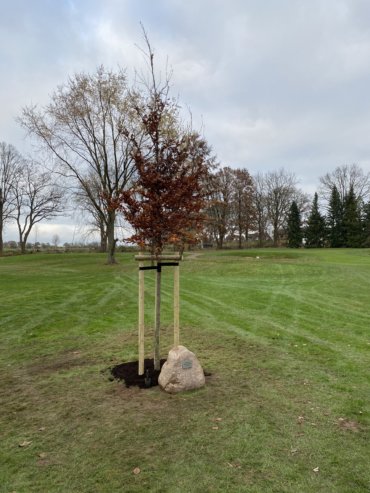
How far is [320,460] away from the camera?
9.70 feet

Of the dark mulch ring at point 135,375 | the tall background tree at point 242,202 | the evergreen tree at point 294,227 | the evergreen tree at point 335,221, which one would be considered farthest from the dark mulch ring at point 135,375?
the evergreen tree at point 335,221

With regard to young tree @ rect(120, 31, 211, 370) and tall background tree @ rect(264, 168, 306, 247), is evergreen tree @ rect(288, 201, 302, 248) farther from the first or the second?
young tree @ rect(120, 31, 211, 370)

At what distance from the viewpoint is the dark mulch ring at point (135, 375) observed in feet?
15.0

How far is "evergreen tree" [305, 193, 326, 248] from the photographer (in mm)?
54781

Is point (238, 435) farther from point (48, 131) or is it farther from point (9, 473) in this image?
point (48, 131)

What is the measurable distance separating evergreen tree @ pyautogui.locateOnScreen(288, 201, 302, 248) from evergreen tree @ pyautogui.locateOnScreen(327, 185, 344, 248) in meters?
4.55

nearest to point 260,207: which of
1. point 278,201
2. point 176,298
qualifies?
point 278,201

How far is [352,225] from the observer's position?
167ft

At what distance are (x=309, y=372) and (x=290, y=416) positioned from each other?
142 cm

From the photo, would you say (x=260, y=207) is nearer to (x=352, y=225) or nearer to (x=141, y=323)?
(x=352, y=225)

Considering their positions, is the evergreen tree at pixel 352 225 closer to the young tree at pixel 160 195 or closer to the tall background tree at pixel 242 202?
the tall background tree at pixel 242 202

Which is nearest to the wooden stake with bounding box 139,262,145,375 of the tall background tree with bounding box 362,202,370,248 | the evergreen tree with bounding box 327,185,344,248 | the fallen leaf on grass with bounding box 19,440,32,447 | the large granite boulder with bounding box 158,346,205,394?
the large granite boulder with bounding box 158,346,205,394

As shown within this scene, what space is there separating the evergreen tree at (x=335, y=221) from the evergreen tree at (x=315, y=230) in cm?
112

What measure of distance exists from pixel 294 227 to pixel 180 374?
53.5 meters
